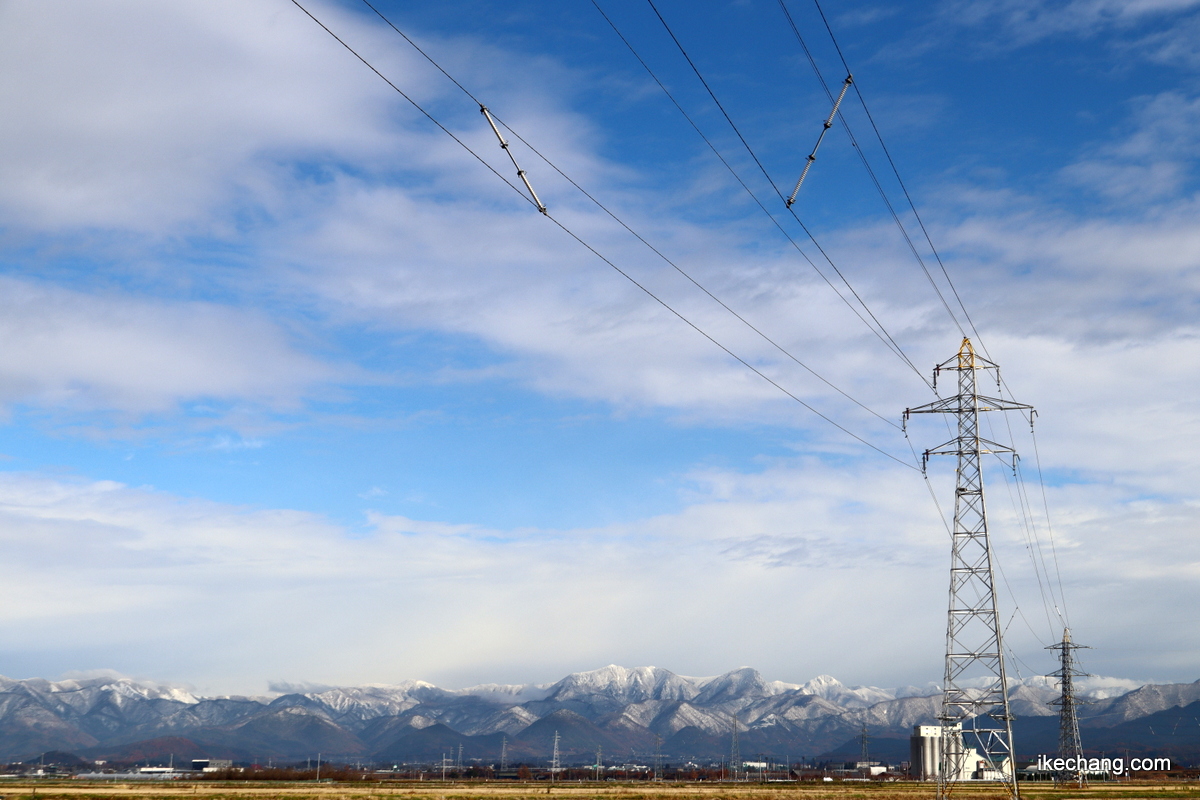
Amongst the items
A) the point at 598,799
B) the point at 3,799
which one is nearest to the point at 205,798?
the point at 3,799

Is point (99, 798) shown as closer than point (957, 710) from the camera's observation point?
No

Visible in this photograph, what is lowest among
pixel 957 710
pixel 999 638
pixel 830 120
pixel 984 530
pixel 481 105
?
pixel 957 710

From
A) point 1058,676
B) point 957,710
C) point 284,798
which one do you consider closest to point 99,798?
point 284,798

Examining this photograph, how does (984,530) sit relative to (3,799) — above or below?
above

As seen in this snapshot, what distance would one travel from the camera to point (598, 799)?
307 feet

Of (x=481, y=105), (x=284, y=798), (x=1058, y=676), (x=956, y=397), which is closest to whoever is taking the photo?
(x=481, y=105)

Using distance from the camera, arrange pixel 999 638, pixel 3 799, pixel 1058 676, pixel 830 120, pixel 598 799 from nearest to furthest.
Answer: pixel 830 120 → pixel 999 638 → pixel 3 799 → pixel 598 799 → pixel 1058 676

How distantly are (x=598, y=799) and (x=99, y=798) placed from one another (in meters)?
49.7

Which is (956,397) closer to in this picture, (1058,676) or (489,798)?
(489,798)

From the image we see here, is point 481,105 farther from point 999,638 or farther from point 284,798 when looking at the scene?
point 284,798

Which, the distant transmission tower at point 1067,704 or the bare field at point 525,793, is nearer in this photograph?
the bare field at point 525,793

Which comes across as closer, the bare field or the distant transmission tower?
the bare field

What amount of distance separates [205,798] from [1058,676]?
15795 cm

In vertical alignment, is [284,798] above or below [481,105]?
below
